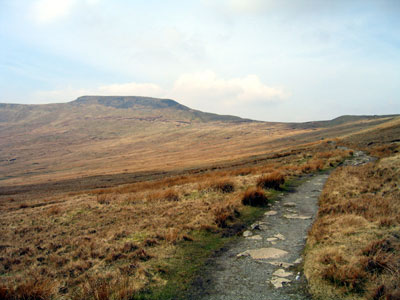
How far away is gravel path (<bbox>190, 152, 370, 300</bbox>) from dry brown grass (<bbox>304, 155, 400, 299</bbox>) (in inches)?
18.2

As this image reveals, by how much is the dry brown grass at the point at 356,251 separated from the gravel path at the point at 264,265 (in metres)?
0.46

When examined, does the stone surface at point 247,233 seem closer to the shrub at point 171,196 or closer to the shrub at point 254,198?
the shrub at point 254,198

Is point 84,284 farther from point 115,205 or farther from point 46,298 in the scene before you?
point 115,205

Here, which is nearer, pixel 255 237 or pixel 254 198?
pixel 255 237

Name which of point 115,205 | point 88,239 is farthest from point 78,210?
point 88,239

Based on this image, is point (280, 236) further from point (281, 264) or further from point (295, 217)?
point (295, 217)

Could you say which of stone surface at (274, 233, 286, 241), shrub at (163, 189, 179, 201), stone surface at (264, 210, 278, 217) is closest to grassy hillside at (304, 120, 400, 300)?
stone surface at (274, 233, 286, 241)

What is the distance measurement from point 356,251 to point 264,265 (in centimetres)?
223

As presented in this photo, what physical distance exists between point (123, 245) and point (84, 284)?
2435mm

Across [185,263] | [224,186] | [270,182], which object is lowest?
[185,263]

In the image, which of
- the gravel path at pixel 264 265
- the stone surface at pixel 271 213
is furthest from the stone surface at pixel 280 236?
the stone surface at pixel 271 213

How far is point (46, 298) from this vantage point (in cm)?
569

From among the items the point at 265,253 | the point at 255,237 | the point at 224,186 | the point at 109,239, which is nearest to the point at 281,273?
the point at 265,253

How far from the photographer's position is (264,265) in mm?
6746
